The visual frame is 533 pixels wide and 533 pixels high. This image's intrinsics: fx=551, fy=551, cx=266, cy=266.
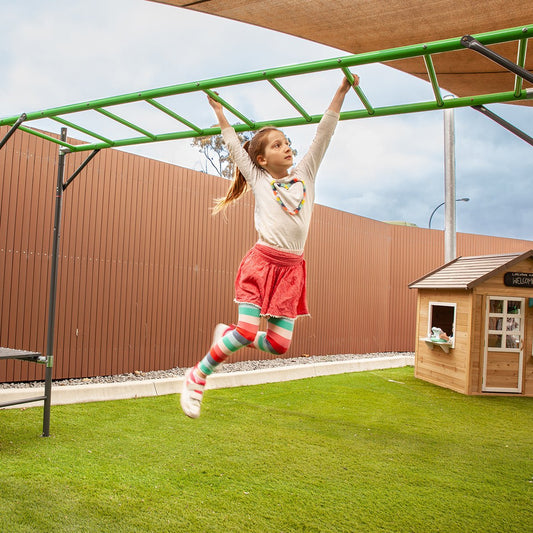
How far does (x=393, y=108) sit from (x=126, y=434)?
3230mm

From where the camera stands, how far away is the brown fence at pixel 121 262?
5898 mm

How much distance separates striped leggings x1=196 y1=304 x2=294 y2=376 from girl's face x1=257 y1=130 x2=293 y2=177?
1.89ft

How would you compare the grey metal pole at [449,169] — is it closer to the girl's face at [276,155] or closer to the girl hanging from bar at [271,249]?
the girl hanging from bar at [271,249]

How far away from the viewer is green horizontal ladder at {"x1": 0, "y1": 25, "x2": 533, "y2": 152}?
2.13m

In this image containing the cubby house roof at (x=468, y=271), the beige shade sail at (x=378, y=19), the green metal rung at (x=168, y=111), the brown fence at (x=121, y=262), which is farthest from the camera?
the cubby house roof at (x=468, y=271)

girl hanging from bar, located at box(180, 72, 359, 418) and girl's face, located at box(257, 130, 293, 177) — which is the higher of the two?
girl's face, located at box(257, 130, 293, 177)

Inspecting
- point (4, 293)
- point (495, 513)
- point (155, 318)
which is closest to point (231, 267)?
point (155, 318)

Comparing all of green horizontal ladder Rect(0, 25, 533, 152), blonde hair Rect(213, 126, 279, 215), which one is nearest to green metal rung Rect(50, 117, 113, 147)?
green horizontal ladder Rect(0, 25, 533, 152)

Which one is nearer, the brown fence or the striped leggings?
the striped leggings

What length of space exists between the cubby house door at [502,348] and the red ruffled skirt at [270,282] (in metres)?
5.72

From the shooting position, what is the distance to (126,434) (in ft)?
14.5

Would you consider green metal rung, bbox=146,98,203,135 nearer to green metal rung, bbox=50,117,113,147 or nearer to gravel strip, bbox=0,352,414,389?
green metal rung, bbox=50,117,113,147

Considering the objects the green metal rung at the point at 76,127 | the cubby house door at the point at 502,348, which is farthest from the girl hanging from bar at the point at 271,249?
the cubby house door at the point at 502,348

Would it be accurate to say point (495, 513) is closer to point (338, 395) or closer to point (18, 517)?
point (18, 517)
